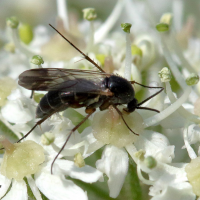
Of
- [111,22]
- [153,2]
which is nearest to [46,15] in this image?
[153,2]

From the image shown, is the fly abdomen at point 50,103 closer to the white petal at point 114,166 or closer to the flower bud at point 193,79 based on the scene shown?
the white petal at point 114,166

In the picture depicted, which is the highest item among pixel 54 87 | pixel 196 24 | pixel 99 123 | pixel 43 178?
pixel 54 87

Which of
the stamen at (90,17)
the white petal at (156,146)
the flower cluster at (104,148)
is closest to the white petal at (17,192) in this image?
the flower cluster at (104,148)

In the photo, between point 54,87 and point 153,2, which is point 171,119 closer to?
point 54,87

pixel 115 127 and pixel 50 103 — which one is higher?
pixel 50 103

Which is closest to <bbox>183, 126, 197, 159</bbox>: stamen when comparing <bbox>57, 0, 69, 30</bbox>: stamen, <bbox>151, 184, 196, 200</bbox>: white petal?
<bbox>151, 184, 196, 200</bbox>: white petal

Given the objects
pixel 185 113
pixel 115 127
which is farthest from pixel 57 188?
pixel 185 113

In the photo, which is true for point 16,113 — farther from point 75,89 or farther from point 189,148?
point 189,148
